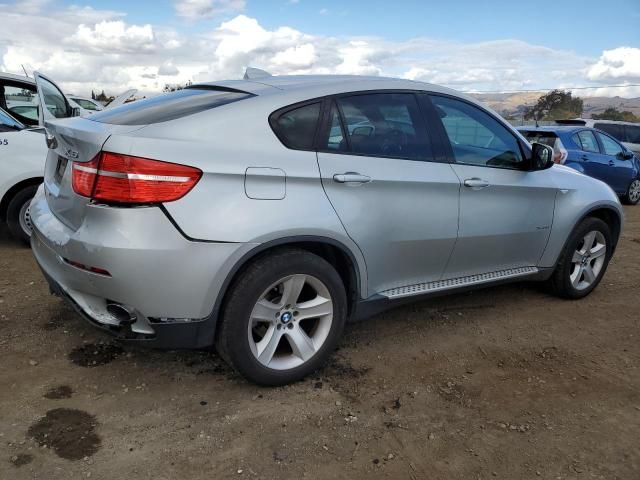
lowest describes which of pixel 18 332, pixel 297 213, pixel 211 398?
pixel 18 332

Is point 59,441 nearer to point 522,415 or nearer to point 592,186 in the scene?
point 522,415

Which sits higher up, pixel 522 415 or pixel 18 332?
pixel 522 415

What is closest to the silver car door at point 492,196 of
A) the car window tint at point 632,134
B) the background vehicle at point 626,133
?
the background vehicle at point 626,133

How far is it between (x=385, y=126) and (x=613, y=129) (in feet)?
41.1

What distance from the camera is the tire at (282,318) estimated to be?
2.75m

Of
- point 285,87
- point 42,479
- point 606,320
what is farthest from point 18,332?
point 606,320

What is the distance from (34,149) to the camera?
17.5 ft

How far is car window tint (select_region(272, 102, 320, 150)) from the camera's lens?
2887 mm

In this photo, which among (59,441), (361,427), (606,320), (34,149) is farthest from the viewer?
(34,149)

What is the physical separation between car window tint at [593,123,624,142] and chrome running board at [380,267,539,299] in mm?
10759

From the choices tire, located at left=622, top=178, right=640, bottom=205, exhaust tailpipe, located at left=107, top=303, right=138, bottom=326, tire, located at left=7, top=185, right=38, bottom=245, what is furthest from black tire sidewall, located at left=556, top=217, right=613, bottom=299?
tire, located at left=622, top=178, right=640, bottom=205

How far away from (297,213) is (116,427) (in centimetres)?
134

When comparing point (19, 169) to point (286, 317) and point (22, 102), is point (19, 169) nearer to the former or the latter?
point (22, 102)

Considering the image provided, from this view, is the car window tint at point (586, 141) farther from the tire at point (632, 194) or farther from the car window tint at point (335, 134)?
the car window tint at point (335, 134)
